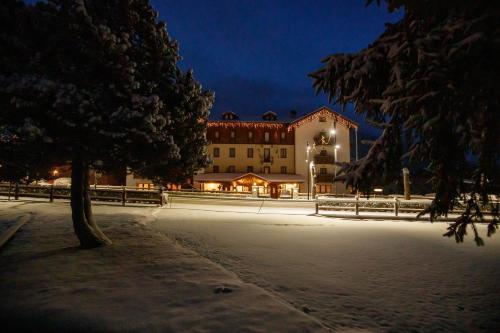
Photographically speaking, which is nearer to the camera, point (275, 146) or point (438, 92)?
point (438, 92)

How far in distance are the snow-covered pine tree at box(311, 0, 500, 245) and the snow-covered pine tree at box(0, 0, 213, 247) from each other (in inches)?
207

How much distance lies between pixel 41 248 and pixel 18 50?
18.0 ft

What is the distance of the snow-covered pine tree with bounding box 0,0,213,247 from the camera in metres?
7.88

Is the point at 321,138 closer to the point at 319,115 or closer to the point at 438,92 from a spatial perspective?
the point at 319,115

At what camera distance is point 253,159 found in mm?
50719

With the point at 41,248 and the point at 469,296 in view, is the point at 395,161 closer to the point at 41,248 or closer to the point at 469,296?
the point at 469,296

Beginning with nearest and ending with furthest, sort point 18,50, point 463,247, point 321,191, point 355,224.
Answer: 1. point 18,50
2. point 463,247
3. point 355,224
4. point 321,191

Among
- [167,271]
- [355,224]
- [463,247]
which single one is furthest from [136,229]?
[463,247]

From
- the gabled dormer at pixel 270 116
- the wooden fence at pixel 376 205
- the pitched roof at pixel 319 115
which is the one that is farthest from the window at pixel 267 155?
the wooden fence at pixel 376 205

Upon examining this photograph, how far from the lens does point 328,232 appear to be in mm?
14016

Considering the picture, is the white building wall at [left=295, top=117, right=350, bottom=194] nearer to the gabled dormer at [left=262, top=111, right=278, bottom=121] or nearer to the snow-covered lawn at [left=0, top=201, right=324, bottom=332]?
the gabled dormer at [left=262, top=111, right=278, bottom=121]

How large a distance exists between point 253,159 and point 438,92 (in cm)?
4660

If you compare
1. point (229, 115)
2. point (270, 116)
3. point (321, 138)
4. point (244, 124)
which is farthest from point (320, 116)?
point (229, 115)

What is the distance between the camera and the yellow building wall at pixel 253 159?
5056 centimetres
